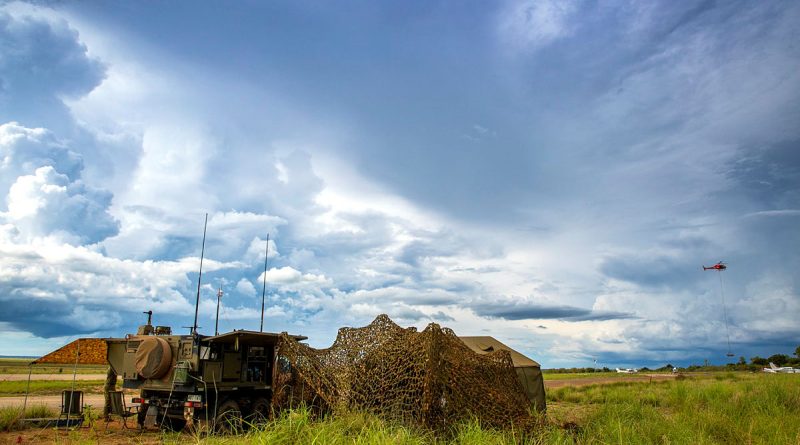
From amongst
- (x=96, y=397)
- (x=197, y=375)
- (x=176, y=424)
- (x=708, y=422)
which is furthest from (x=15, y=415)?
(x=708, y=422)

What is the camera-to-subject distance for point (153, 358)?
1526cm

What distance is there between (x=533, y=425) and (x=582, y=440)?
3.17 feet

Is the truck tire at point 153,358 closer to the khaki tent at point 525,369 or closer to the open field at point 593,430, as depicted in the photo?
the open field at point 593,430

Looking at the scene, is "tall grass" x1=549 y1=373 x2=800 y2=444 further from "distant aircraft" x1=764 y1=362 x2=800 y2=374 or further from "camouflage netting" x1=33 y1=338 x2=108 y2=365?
"distant aircraft" x1=764 y1=362 x2=800 y2=374

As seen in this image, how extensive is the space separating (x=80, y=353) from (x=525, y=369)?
14.9 metres

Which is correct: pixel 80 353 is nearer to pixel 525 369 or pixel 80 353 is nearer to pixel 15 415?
pixel 15 415

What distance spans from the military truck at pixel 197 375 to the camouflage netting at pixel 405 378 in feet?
9.57

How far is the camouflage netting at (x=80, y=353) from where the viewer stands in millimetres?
17406

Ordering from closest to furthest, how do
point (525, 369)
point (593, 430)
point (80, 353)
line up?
point (593, 430) < point (80, 353) < point (525, 369)

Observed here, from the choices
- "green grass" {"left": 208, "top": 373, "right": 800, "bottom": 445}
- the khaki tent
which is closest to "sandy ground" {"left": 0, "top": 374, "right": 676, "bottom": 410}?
"green grass" {"left": 208, "top": 373, "right": 800, "bottom": 445}

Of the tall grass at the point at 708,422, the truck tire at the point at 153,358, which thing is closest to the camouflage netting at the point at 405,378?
the tall grass at the point at 708,422

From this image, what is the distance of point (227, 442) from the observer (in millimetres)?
8453

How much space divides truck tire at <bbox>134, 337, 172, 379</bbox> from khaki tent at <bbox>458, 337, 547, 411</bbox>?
32.6 ft

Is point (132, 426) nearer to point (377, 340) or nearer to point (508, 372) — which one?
point (377, 340)
